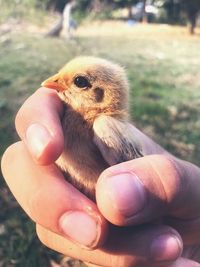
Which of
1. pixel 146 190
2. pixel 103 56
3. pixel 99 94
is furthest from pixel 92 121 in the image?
pixel 103 56

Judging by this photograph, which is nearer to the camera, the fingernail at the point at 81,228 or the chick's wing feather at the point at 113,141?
the fingernail at the point at 81,228

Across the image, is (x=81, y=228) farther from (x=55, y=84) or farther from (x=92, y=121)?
(x=55, y=84)

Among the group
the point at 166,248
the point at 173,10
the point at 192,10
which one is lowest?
the point at 173,10

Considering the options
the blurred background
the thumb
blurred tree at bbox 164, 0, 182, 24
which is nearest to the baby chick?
the thumb

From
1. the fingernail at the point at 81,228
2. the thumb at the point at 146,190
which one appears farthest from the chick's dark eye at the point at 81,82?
the fingernail at the point at 81,228

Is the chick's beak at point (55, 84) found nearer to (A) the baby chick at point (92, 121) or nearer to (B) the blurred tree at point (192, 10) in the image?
(A) the baby chick at point (92, 121)

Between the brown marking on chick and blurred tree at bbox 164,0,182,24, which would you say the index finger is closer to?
the brown marking on chick

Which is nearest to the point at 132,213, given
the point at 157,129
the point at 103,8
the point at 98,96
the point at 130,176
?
the point at 130,176
